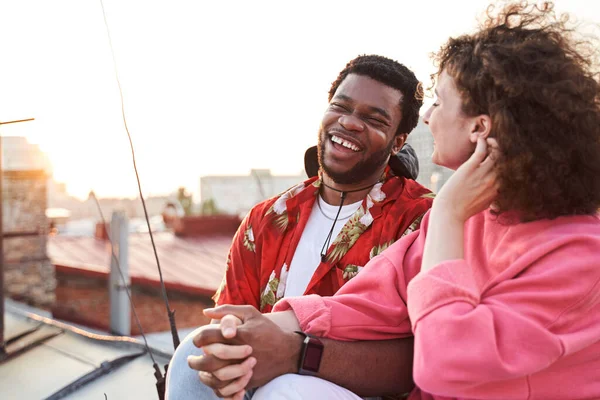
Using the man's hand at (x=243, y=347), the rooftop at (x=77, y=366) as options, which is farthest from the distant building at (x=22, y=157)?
the man's hand at (x=243, y=347)

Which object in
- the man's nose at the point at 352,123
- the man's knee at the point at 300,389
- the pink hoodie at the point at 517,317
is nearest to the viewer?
the pink hoodie at the point at 517,317

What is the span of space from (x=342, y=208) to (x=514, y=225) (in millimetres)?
902

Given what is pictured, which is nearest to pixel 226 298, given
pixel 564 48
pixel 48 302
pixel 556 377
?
pixel 556 377

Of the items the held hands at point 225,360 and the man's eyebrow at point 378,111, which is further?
the man's eyebrow at point 378,111

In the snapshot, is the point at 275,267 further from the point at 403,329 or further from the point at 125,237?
the point at 125,237

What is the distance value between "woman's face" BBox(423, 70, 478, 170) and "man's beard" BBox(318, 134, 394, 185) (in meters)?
0.69

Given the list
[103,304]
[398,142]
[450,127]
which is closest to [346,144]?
[398,142]

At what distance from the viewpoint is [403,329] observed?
143cm

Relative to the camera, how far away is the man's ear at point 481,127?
123 centimetres

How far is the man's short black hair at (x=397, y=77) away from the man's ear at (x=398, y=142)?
2 centimetres

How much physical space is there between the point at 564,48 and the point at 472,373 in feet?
2.34

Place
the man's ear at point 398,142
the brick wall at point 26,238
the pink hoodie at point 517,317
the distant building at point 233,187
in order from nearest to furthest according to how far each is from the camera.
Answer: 1. the pink hoodie at point 517,317
2. the man's ear at point 398,142
3. the brick wall at point 26,238
4. the distant building at point 233,187

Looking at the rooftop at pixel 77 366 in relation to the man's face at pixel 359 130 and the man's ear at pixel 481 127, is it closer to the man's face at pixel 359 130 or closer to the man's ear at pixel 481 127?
the man's face at pixel 359 130

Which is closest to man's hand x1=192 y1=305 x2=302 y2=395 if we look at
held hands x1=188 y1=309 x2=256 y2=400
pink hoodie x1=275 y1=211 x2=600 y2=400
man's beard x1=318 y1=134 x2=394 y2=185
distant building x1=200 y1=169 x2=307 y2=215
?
held hands x1=188 y1=309 x2=256 y2=400
